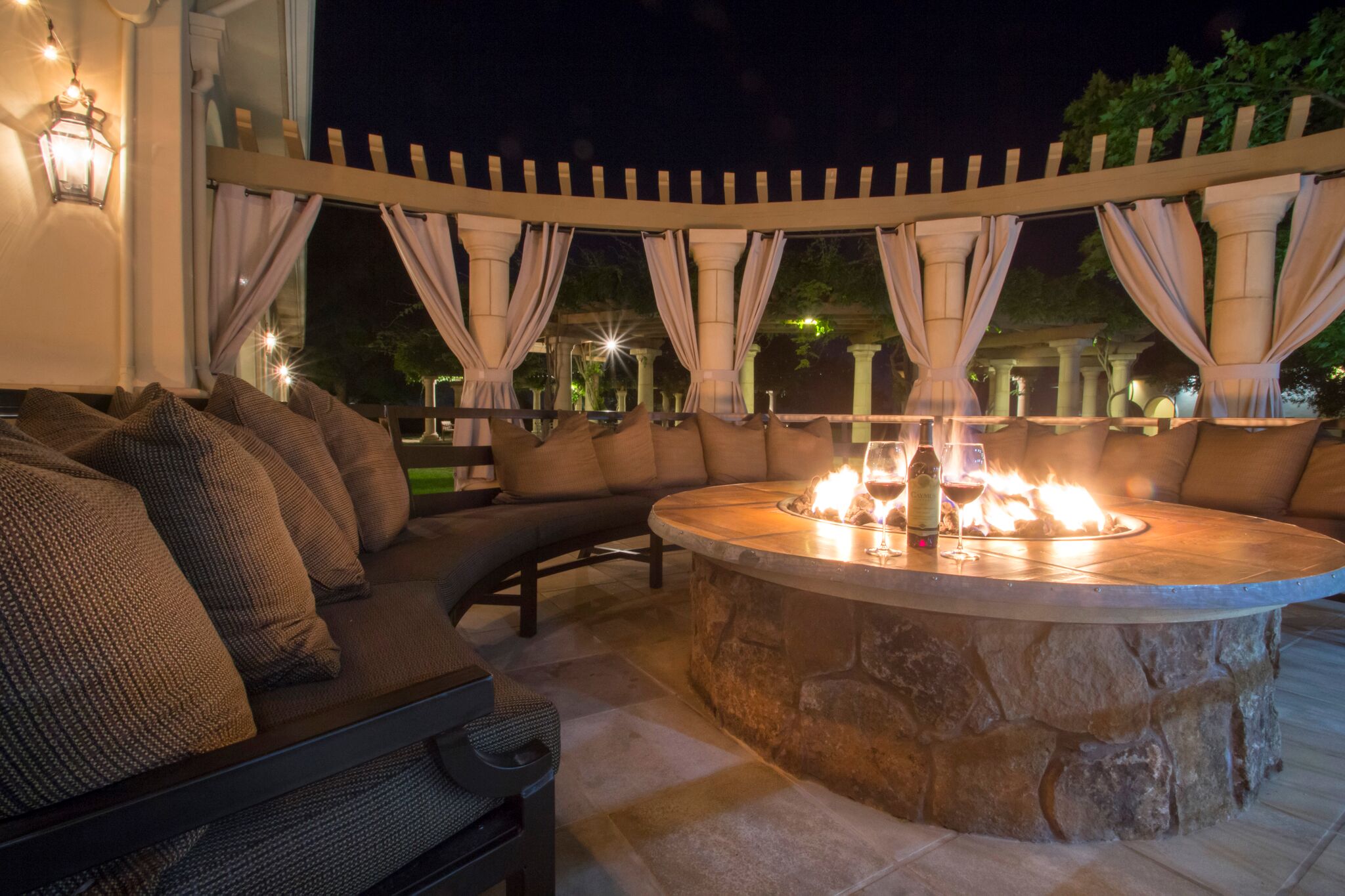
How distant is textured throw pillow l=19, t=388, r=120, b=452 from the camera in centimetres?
124

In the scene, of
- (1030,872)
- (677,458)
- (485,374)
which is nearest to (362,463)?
(1030,872)

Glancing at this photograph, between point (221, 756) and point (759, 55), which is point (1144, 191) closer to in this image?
point (221, 756)

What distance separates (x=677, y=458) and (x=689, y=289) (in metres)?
2.55

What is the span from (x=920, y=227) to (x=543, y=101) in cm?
1268

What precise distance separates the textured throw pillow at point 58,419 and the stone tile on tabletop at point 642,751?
139cm

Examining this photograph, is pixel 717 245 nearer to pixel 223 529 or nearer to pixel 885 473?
pixel 885 473

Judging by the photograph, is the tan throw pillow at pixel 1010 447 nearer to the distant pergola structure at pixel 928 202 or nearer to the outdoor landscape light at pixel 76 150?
the distant pergola structure at pixel 928 202

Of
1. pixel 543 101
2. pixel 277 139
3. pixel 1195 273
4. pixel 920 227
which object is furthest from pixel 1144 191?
pixel 543 101

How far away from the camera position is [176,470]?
0.87 metres

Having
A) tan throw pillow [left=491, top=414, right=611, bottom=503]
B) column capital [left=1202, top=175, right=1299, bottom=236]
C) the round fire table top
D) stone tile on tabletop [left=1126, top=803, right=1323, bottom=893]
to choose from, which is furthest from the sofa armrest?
column capital [left=1202, top=175, right=1299, bottom=236]

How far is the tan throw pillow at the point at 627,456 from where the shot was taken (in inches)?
145

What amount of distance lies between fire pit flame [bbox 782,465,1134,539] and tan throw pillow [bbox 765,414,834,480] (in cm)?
198

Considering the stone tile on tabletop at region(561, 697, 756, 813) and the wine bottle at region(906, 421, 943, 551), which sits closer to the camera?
the wine bottle at region(906, 421, 943, 551)

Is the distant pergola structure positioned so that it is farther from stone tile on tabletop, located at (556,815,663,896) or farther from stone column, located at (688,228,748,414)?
stone tile on tabletop, located at (556,815,663,896)
